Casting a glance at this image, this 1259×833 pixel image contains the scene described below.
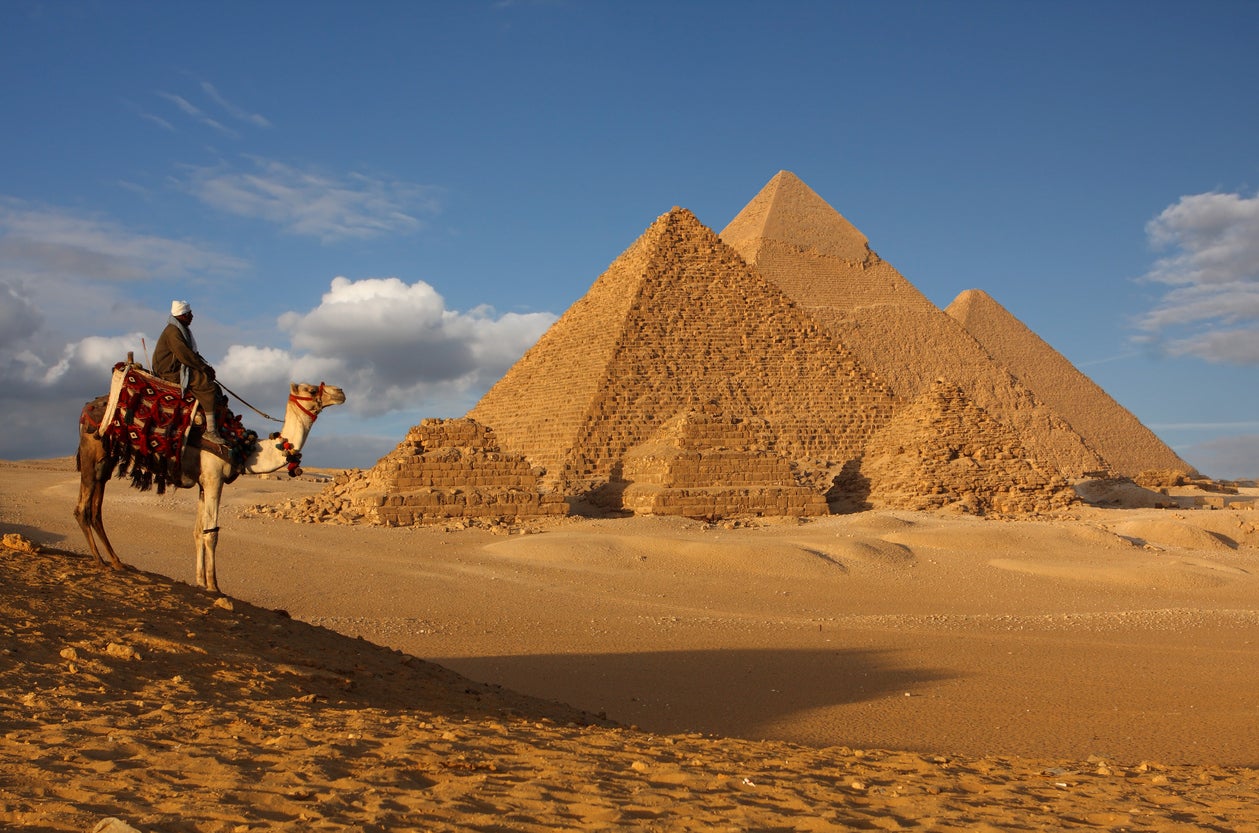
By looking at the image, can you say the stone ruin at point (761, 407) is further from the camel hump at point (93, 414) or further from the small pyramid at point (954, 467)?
Answer: the camel hump at point (93, 414)

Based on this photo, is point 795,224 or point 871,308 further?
point 795,224

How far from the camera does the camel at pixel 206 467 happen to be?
22.7ft

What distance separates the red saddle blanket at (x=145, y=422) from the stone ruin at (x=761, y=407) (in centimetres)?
1505

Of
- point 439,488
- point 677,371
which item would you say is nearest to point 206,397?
point 439,488

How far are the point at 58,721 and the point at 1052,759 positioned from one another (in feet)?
16.8

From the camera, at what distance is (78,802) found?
348cm

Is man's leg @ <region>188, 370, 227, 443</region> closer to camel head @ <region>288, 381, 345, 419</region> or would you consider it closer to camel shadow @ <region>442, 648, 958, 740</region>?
camel head @ <region>288, 381, 345, 419</region>

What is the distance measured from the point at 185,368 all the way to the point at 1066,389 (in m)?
71.3

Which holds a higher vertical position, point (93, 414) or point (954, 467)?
point (954, 467)

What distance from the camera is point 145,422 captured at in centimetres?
695

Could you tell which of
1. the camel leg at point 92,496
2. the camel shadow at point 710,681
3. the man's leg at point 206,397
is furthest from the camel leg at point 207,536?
the camel shadow at point 710,681

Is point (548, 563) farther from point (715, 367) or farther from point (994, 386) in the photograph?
point (994, 386)

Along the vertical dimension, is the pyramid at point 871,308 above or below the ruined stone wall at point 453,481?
above

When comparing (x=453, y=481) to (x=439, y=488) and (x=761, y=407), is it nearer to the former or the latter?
(x=439, y=488)
